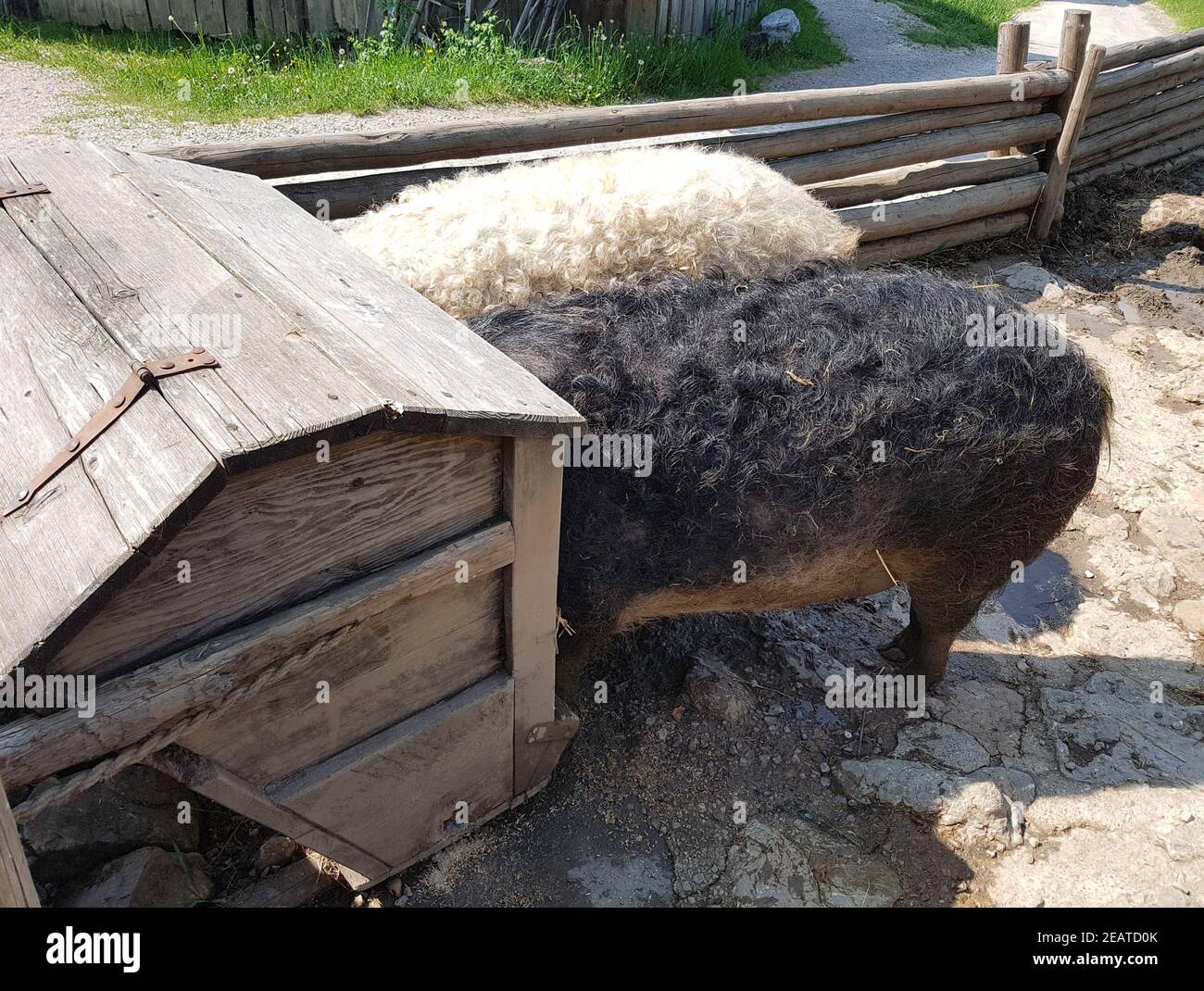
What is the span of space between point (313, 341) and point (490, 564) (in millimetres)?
716

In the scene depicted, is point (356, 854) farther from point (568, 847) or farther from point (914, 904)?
point (914, 904)

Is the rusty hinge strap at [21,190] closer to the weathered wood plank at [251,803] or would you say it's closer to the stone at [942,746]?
the weathered wood plank at [251,803]

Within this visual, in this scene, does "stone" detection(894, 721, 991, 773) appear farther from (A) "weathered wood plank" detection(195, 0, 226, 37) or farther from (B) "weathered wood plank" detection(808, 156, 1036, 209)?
(A) "weathered wood plank" detection(195, 0, 226, 37)

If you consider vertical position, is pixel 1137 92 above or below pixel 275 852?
above

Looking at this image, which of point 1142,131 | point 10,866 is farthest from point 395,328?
point 1142,131

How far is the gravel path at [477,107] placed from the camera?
694cm

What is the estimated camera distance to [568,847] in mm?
2961

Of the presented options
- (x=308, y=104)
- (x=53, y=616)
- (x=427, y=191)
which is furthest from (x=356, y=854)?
(x=308, y=104)

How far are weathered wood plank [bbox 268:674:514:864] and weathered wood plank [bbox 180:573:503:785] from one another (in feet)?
0.14

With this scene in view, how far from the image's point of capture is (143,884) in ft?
8.52

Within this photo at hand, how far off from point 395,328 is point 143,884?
1.77m

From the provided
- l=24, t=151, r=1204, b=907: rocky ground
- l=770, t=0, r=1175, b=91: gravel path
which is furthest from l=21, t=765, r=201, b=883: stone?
l=770, t=0, r=1175, b=91: gravel path

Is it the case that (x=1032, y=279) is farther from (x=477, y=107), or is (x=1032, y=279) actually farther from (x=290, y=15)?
(x=290, y=15)

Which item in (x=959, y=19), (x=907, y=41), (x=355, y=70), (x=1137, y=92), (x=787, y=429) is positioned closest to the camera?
(x=787, y=429)
